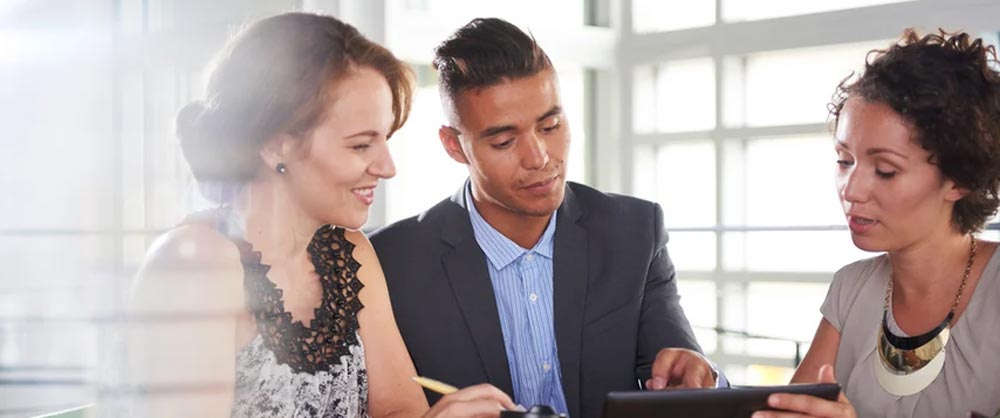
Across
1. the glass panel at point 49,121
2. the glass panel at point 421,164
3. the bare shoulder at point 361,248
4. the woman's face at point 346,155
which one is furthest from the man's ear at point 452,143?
the glass panel at point 421,164

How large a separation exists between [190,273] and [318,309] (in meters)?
0.26

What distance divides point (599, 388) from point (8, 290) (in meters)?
1.38

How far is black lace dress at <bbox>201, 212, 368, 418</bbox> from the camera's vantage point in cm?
146

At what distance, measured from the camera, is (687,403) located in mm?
1203

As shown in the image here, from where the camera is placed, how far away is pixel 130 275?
143 cm

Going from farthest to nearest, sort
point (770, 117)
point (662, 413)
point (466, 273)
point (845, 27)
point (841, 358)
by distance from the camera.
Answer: point (770, 117) < point (845, 27) < point (466, 273) < point (841, 358) < point (662, 413)

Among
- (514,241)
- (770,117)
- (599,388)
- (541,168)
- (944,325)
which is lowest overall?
(599,388)

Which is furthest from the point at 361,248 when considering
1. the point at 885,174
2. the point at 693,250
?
the point at 693,250

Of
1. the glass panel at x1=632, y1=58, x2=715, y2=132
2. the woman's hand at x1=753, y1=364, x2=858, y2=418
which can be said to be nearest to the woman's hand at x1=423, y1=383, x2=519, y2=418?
the woman's hand at x1=753, y1=364, x2=858, y2=418

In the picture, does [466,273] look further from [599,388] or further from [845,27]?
[845,27]

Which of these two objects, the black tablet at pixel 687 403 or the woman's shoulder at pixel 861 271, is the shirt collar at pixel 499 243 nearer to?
the woman's shoulder at pixel 861 271

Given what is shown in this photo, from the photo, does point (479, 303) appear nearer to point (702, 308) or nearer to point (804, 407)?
point (804, 407)

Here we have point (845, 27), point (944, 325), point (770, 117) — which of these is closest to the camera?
point (944, 325)

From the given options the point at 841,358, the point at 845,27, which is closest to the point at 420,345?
the point at 841,358
